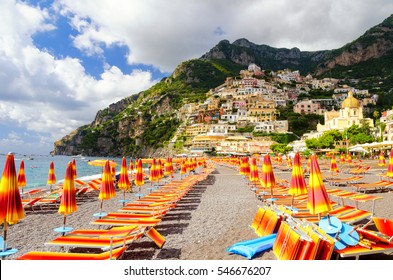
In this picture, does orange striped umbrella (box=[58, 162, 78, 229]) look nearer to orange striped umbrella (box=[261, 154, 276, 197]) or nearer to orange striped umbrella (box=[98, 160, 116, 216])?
orange striped umbrella (box=[98, 160, 116, 216])

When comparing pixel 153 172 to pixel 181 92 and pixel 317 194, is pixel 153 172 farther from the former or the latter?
pixel 181 92

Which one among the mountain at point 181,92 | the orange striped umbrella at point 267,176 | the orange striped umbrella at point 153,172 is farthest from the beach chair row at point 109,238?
the mountain at point 181,92

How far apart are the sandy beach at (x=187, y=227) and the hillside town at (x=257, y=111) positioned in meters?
53.8

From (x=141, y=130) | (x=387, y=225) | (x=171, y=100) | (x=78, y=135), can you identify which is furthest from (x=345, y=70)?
(x=387, y=225)

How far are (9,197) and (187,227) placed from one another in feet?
15.0

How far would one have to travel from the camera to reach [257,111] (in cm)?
10338

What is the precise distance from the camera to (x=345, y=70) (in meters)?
165

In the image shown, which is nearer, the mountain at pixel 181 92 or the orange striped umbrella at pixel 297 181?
the orange striped umbrella at pixel 297 181

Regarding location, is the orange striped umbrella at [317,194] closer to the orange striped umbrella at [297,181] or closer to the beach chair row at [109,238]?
the orange striped umbrella at [297,181]

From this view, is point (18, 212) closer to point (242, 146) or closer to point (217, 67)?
point (242, 146)

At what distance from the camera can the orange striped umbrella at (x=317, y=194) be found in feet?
17.5

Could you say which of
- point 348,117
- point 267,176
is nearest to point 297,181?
point 267,176
